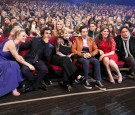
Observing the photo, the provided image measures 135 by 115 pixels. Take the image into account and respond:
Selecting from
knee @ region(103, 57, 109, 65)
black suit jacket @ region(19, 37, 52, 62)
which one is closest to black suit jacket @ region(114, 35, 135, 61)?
knee @ region(103, 57, 109, 65)

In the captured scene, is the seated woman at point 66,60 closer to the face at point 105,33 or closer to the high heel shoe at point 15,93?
Result: the face at point 105,33

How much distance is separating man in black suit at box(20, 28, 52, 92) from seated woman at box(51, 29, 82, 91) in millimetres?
216

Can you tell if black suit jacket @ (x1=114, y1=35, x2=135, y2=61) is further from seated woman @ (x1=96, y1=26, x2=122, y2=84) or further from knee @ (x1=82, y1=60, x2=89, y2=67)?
knee @ (x1=82, y1=60, x2=89, y2=67)

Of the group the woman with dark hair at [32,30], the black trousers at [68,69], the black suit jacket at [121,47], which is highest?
the woman with dark hair at [32,30]

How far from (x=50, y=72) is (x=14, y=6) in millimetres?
5009

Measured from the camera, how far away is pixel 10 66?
376 cm

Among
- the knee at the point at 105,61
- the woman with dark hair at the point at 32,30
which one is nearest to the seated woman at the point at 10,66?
the knee at the point at 105,61

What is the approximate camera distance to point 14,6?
861 centimetres

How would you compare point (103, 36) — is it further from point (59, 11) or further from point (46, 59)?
point (59, 11)

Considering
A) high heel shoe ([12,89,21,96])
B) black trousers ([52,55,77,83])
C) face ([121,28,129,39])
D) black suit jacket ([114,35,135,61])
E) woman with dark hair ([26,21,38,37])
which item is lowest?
high heel shoe ([12,89,21,96])

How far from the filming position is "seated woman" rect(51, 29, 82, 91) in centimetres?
410

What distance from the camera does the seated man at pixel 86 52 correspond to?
4305 mm

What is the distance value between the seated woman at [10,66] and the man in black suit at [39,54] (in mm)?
170

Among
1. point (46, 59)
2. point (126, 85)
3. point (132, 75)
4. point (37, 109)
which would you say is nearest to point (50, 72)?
point (46, 59)
